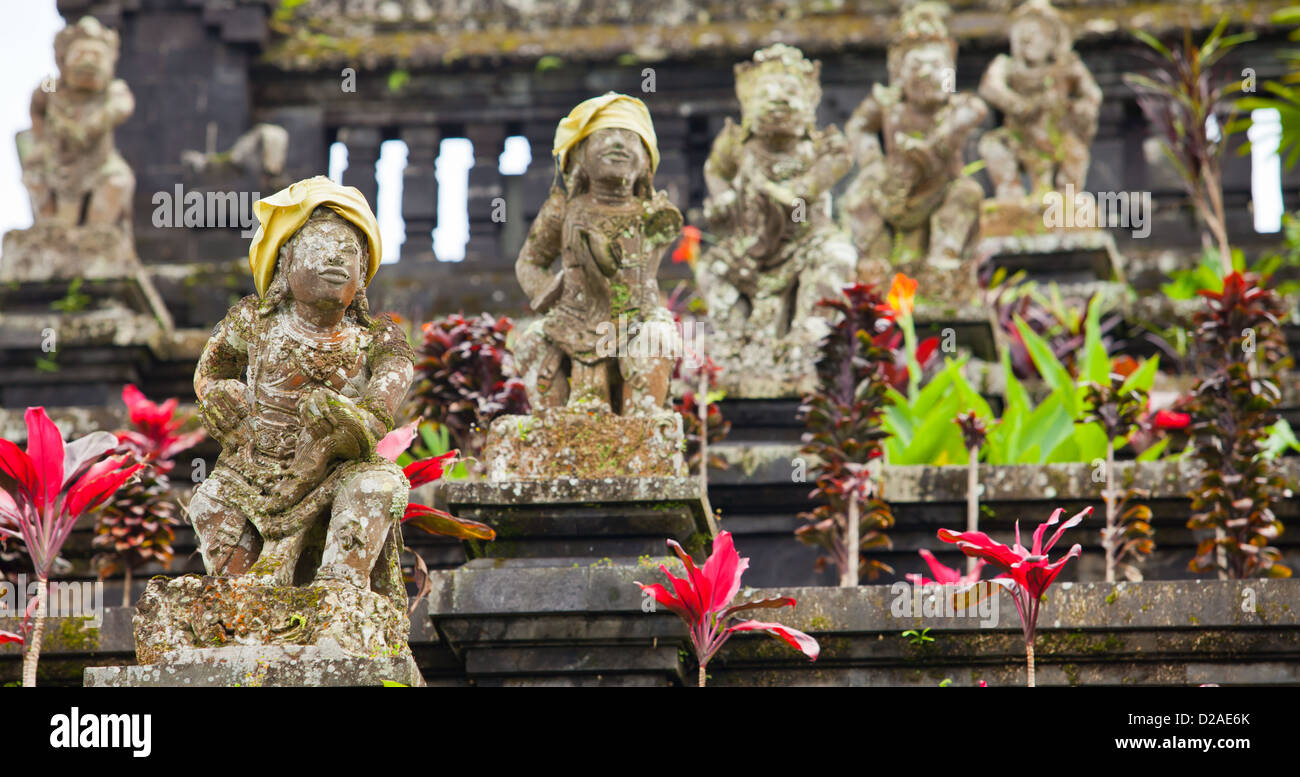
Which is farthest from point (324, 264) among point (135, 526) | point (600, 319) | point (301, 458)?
point (135, 526)

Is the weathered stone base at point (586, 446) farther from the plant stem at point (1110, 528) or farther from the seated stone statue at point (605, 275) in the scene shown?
the plant stem at point (1110, 528)

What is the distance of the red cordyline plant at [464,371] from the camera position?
768 centimetres

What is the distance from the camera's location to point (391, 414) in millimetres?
4871

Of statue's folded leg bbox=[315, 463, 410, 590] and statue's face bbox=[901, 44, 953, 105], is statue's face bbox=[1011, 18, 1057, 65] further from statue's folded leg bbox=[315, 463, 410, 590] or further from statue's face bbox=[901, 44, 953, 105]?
statue's folded leg bbox=[315, 463, 410, 590]

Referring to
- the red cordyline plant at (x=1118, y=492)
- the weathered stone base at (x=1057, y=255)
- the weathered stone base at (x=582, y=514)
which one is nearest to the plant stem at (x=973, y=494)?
the red cordyline plant at (x=1118, y=492)

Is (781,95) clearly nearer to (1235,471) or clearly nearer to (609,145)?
(609,145)

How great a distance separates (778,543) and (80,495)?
128 inches

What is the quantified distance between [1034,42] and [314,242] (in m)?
7.06

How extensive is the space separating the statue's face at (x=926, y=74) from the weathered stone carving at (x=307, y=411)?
5.50 meters

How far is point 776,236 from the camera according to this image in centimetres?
846

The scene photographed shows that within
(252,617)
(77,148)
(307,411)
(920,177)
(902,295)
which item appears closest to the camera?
(252,617)
